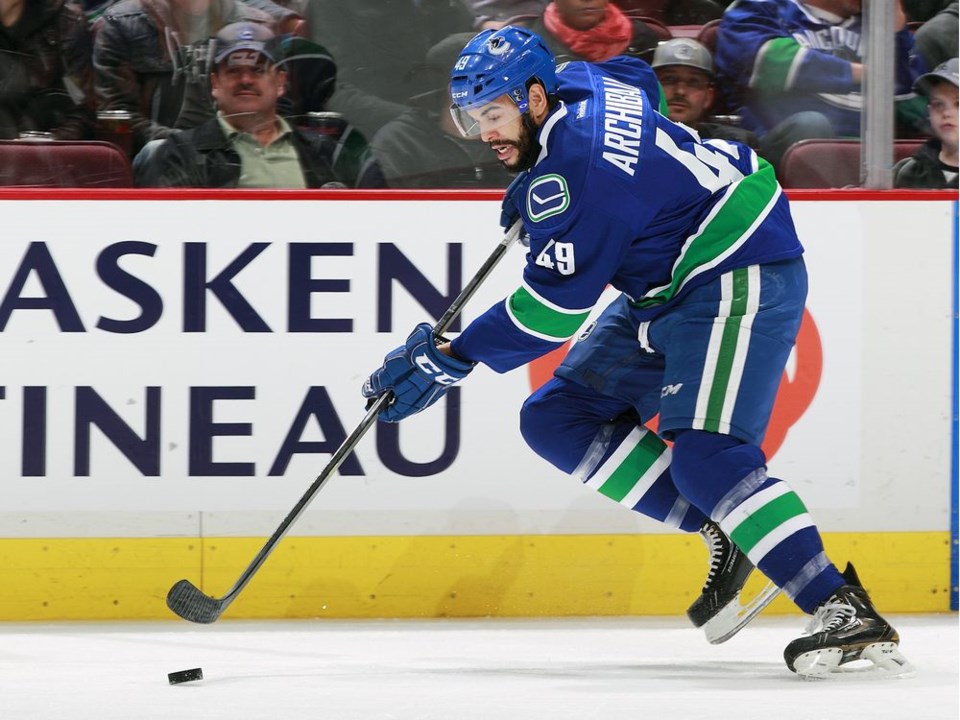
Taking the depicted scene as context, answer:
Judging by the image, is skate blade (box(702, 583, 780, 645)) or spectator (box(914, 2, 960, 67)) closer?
skate blade (box(702, 583, 780, 645))

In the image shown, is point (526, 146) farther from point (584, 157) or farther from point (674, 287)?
point (674, 287)

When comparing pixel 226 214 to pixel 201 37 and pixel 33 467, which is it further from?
pixel 33 467

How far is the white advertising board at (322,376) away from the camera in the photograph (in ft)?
10.5

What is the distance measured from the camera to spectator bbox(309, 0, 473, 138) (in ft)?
10.8

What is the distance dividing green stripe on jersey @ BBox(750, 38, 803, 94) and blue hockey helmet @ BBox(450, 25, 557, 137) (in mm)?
936

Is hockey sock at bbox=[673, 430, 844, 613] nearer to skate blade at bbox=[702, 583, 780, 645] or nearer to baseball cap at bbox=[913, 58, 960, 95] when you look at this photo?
skate blade at bbox=[702, 583, 780, 645]

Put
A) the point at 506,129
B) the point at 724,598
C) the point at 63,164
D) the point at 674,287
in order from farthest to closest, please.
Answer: the point at 63,164 → the point at 724,598 → the point at 674,287 → the point at 506,129

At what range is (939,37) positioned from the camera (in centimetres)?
340

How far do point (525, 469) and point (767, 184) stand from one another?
3.05ft

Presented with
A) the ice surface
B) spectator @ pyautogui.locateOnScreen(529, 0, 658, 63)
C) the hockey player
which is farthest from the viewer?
spectator @ pyautogui.locateOnScreen(529, 0, 658, 63)

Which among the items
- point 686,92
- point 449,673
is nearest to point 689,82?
point 686,92

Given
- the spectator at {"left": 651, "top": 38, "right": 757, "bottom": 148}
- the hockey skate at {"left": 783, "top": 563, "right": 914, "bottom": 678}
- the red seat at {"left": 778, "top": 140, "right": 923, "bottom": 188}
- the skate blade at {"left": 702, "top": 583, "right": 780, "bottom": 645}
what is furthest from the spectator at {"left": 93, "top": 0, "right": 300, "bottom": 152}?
the hockey skate at {"left": 783, "top": 563, "right": 914, "bottom": 678}

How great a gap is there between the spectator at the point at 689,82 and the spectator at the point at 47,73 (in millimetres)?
1322

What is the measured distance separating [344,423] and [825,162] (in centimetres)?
128
